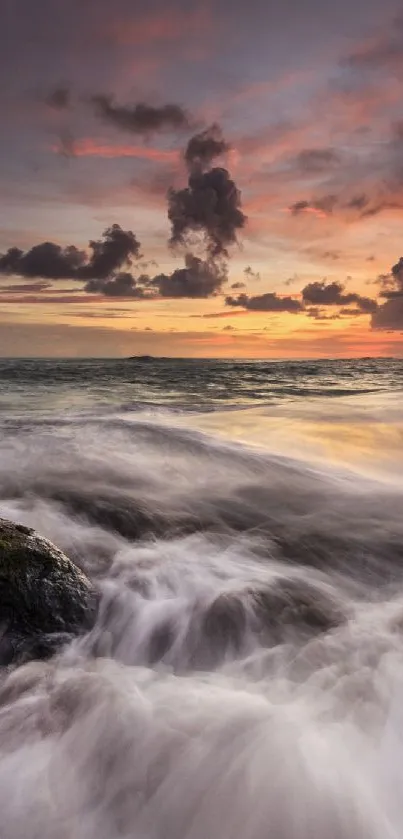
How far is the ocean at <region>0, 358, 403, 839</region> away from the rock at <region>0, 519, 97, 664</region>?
0.51ft

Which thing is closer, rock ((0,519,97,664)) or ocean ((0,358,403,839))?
ocean ((0,358,403,839))

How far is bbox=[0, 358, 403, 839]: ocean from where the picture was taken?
2.52m

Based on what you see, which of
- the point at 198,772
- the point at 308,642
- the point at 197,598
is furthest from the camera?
the point at 197,598

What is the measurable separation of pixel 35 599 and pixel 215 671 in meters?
1.29

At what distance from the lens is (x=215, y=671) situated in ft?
11.8

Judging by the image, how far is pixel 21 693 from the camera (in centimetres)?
313

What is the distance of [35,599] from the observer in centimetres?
358

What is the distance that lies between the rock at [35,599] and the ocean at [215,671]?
16cm

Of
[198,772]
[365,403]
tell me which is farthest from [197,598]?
[365,403]

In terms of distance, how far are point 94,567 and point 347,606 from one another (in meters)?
2.25

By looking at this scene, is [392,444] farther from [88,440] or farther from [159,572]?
[159,572]

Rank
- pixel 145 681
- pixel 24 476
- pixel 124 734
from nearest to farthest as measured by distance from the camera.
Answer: pixel 124 734 < pixel 145 681 < pixel 24 476

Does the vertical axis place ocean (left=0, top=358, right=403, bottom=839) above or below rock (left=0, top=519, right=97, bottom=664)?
below

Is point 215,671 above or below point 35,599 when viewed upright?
below
